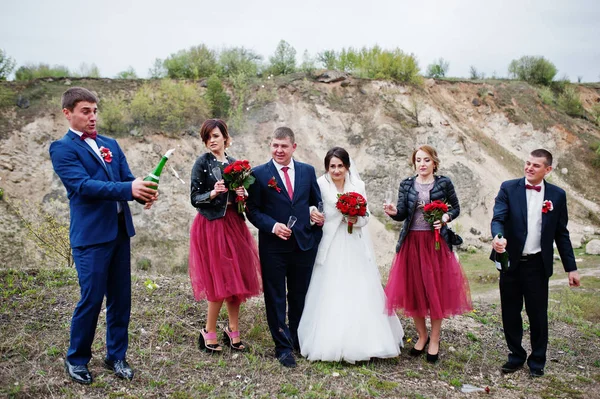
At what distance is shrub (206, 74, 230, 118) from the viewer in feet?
66.4

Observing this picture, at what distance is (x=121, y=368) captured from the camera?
15.4 feet

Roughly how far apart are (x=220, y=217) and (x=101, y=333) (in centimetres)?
222

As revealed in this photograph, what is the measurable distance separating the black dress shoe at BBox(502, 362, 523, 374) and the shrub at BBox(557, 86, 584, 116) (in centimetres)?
2594

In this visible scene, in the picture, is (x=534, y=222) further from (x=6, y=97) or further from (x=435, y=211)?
(x=6, y=97)

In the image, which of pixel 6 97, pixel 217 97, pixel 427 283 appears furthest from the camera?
pixel 217 97

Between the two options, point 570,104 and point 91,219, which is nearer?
point 91,219

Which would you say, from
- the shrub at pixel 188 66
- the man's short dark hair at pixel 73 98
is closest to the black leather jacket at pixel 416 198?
the man's short dark hair at pixel 73 98

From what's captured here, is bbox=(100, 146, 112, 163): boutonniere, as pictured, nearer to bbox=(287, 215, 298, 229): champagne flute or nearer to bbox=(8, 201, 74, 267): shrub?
bbox=(287, 215, 298, 229): champagne flute

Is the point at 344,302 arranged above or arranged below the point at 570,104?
below

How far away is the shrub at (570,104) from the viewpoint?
26.9 meters

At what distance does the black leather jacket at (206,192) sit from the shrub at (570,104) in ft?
90.8

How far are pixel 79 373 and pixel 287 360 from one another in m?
2.18

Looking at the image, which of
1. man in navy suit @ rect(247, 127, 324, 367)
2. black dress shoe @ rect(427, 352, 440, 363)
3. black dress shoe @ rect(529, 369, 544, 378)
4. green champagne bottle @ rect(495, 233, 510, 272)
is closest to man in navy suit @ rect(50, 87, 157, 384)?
man in navy suit @ rect(247, 127, 324, 367)

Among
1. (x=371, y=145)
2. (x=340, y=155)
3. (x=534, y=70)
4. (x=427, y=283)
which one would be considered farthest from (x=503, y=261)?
(x=534, y=70)
